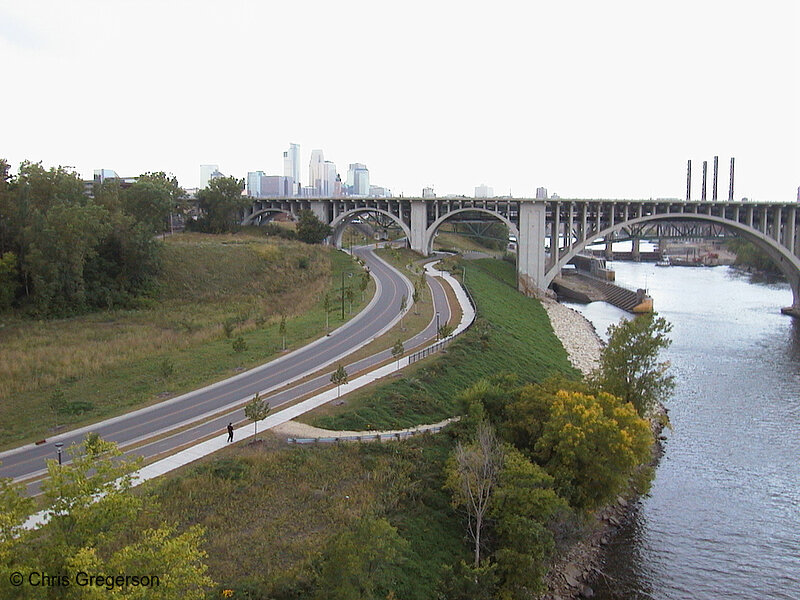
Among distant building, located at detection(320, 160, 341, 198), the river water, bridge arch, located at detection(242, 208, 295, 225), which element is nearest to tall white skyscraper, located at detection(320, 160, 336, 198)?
distant building, located at detection(320, 160, 341, 198)

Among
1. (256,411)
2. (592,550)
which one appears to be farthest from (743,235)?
(256,411)

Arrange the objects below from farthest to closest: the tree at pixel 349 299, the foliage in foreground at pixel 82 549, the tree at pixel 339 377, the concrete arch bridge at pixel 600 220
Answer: the concrete arch bridge at pixel 600 220 < the tree at pixel 349 299 < the tree at pixel 339 377 < the foliage in foreground at pixel 82 549

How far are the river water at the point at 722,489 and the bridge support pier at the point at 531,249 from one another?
1979 centimetres

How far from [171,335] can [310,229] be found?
3506 cm

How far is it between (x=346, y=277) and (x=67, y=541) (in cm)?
4891

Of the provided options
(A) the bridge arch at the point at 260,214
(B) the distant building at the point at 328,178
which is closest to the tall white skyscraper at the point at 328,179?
(B) the distant building at the point at 328,178

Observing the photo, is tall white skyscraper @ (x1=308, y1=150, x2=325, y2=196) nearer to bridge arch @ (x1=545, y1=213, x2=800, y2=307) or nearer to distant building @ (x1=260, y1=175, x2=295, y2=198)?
distant building @ (x1=260, y1=175, x2=295, y2=198)

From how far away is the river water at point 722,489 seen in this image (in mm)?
20141

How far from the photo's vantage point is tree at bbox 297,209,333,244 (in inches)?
2842

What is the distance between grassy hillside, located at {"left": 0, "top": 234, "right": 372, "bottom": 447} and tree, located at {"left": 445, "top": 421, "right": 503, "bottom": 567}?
46.1ft

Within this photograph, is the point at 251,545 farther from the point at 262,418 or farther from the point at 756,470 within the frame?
the point at 756,470

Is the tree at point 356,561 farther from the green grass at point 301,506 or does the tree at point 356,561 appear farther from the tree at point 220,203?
the tree at point 220,203

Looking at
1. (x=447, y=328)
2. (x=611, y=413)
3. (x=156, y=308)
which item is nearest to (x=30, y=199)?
(x=156, y=308)

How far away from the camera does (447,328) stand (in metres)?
35.7
